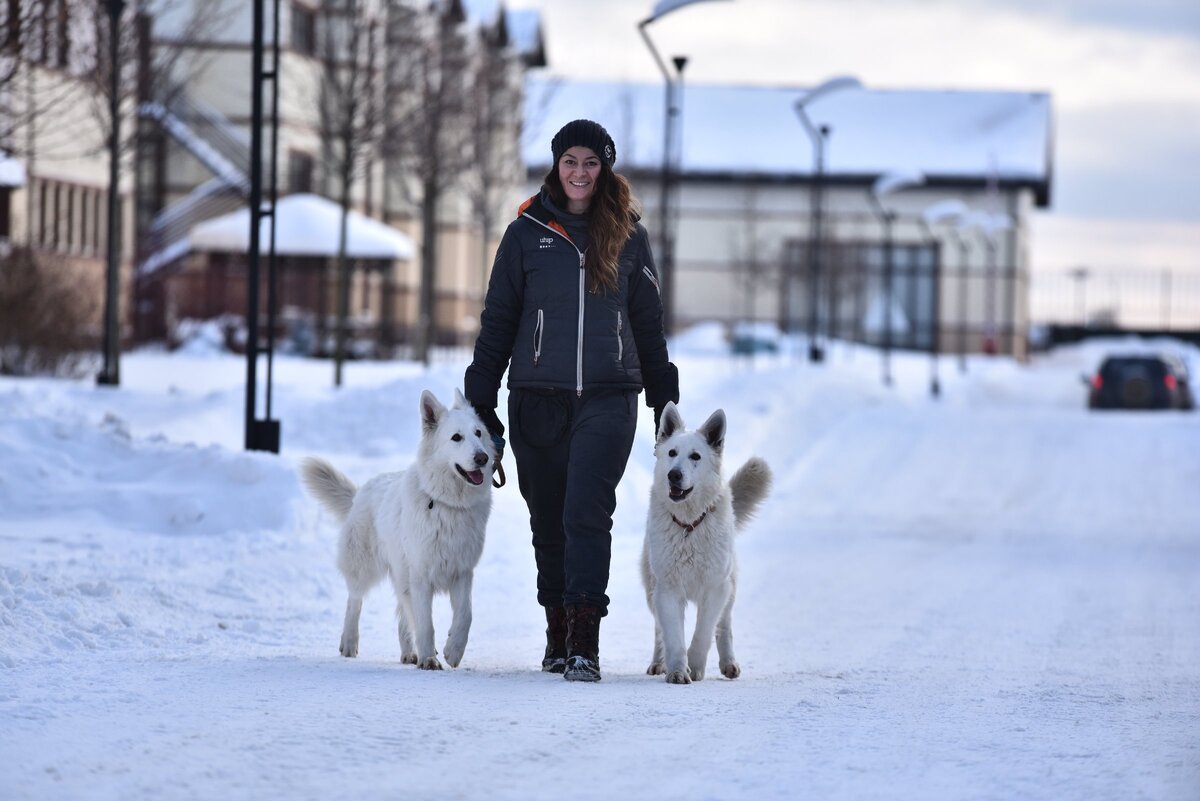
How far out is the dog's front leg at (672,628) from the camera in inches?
303

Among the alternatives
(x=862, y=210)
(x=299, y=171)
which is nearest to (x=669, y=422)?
(x=299, y=171)

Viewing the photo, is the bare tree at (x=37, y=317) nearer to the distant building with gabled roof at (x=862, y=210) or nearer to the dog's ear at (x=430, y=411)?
the dog's ear at (x=430, y=411)

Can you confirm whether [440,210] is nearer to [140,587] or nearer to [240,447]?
[240,447]

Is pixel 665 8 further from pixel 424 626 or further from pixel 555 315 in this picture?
pixel 424 626

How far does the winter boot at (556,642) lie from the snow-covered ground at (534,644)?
173 millimetres

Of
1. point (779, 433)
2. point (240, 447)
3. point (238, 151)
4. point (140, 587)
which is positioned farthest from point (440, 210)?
point (140, 587)

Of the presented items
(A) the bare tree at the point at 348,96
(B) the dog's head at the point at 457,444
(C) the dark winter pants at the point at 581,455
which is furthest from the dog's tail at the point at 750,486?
(A) the bare tree at the point at 348,96

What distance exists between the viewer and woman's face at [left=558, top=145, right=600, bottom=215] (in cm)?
761

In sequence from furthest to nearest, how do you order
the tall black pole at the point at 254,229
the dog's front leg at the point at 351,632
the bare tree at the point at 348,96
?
1. the bare tree at the point at 348,96
2. the tall black pole at the point at 254,229
3. the dog's front leg at the point at 351,632

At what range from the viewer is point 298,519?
1255 cm

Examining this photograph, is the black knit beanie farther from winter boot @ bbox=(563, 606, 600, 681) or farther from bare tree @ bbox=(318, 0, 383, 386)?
bare tree @ bbox=(318, 0, 383, 386)

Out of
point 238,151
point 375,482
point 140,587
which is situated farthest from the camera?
point 238,151

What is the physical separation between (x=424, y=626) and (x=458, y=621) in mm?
189

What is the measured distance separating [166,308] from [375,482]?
3147cm
